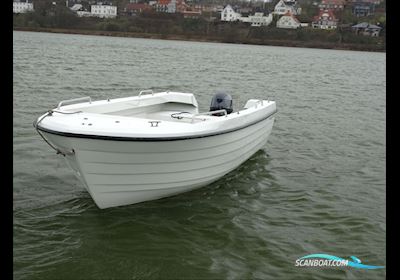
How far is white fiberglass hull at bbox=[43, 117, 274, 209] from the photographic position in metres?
5.65

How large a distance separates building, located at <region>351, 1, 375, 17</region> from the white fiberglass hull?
127m

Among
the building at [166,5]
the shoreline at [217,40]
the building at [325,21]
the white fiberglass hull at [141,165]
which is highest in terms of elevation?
the building at [166,5]

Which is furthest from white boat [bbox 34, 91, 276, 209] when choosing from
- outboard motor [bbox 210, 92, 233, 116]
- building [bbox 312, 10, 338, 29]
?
building [bbox 312, 10, 338, 29]

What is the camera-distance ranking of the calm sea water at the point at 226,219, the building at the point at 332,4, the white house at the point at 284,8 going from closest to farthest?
the calm sea water at the point at 226,219, the white house at the point at 284,8, the building at the point at 332,4

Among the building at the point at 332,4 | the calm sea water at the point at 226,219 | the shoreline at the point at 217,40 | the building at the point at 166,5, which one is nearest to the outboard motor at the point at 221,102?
the calm sea water at the point at 226,219

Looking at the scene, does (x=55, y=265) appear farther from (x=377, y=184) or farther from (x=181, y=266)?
(x=377, y=184)

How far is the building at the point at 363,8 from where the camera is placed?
402ft

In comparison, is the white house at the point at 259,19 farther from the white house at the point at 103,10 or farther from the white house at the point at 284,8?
the white house at the point at 103,10

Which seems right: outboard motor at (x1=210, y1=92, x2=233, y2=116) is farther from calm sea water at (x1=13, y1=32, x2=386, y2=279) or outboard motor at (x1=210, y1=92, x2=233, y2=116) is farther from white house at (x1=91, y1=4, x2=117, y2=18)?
white house at (x1=91, y1=4, x2=117, y2=18)

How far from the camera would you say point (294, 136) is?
12.1 meters

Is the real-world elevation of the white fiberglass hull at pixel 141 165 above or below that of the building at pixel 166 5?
below

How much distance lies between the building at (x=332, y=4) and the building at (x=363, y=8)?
457cm
